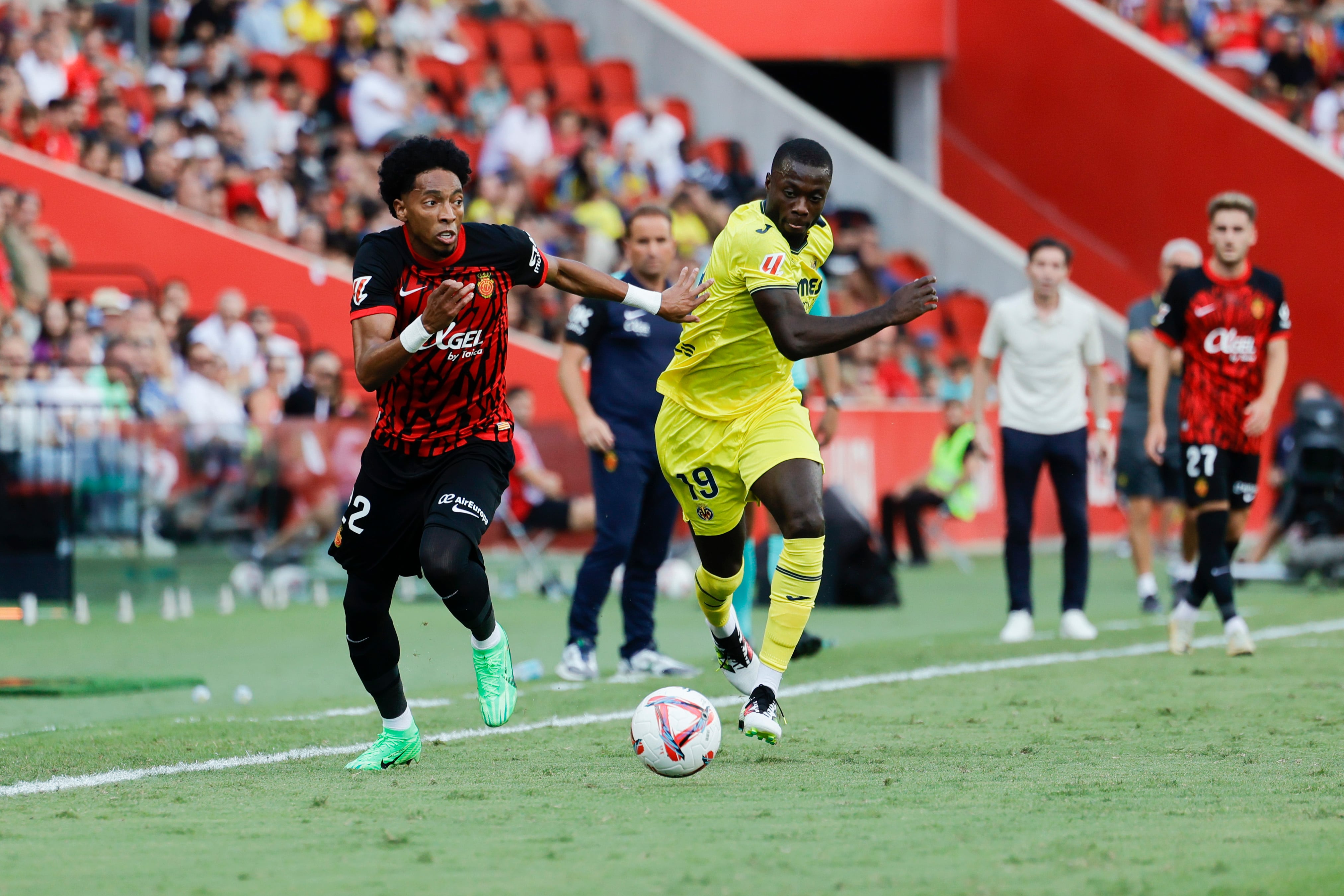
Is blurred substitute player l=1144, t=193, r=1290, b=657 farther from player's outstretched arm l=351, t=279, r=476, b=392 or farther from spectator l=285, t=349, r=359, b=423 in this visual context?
spectator l=285, t=349, r=359, b=423

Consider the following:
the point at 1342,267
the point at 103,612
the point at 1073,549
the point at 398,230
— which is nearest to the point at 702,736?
the point at 398,230

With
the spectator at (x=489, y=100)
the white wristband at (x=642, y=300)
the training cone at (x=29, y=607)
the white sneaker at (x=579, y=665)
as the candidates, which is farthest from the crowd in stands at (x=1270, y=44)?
the white wristband at (x=642, y=300)

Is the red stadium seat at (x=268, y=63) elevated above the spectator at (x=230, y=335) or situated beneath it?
elevated above

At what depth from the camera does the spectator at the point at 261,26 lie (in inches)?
839

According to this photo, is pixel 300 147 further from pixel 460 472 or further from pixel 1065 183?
pixel 460 472

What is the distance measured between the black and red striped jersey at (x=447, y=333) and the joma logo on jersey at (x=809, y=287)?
1.07 meters

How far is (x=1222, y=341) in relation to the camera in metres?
9.68

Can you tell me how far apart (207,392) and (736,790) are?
10.5 m

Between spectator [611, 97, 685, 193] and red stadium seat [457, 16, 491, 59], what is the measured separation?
7.60 ft

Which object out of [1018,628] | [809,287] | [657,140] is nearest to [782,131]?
[657,140]

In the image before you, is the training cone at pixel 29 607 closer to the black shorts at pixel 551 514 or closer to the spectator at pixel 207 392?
the spectator at pixel 207 392

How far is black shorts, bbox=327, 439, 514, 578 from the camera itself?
20.7 ft

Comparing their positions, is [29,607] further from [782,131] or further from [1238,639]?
[782,131]

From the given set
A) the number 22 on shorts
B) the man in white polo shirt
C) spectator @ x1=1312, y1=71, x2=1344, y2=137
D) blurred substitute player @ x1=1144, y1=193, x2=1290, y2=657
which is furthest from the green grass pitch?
spectator @ x1=1312, y1=71, x2=1344, y2=137
